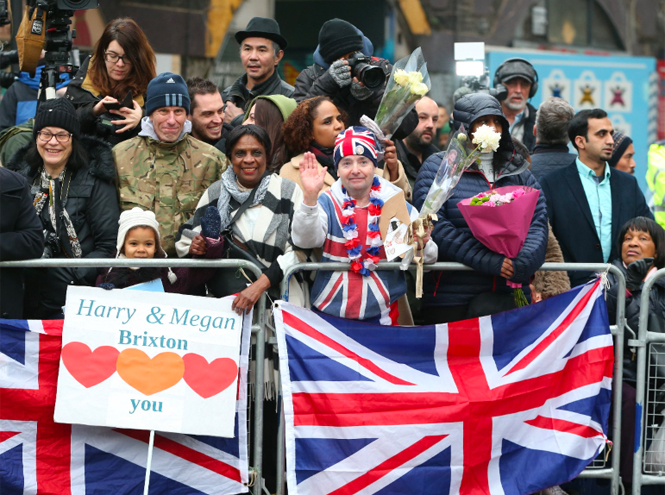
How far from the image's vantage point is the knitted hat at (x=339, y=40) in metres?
6.31

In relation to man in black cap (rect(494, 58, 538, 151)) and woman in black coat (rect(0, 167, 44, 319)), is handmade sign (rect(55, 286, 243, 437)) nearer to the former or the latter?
woman in black coat (rect(0, 167, 44, 319))

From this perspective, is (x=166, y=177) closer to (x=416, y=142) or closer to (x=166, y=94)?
(x=166, y=94)

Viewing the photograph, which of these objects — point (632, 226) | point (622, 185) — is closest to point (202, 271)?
point (632, 226)

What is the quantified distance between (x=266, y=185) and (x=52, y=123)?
4.36 ft

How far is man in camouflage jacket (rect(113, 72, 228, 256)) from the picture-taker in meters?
5.80

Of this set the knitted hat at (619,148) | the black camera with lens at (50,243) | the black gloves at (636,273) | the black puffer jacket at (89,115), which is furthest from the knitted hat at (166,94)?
the knitted hat at (619,148)

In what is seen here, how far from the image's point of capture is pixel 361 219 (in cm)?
535

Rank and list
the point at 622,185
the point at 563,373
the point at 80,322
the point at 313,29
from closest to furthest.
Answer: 1. the point at 80,322
2. the point at 563,373
3. the point at 622,185
4. the point at 313,29

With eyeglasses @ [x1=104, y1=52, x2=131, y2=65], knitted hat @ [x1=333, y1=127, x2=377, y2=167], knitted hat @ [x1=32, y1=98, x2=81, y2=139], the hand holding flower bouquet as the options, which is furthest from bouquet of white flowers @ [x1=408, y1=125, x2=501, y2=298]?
eyeglasses @ [x1=104, y1=52, x2=131, y2=65]

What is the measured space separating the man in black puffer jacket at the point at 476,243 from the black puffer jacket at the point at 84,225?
1.84m

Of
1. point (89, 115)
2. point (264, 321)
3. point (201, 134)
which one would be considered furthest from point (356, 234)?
point (89, 115)

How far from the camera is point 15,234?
17.0ft

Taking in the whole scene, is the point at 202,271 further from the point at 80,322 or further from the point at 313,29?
the point at 313,29

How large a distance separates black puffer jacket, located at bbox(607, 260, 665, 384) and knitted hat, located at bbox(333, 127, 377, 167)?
1.69 metres
